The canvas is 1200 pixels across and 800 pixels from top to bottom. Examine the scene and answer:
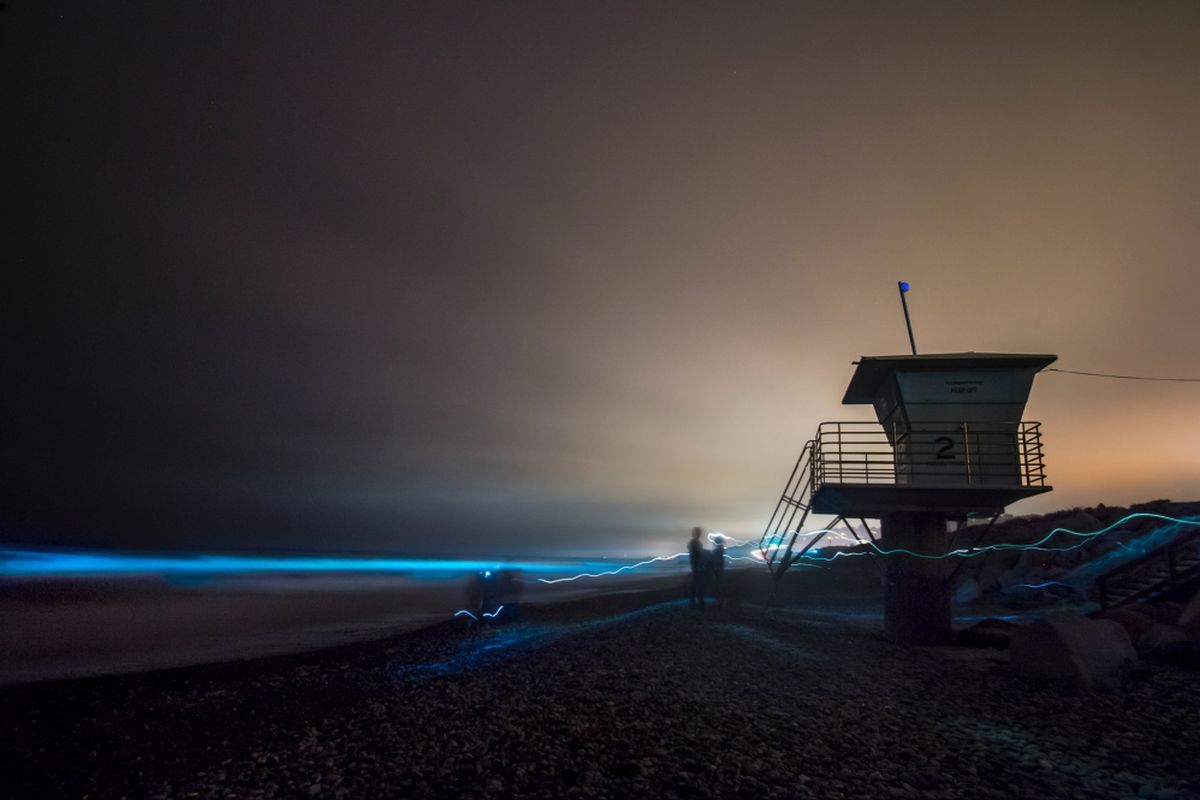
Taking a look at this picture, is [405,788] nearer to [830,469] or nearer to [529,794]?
[529,794]

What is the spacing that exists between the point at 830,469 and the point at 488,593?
544 inches

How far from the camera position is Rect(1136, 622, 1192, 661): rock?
577 inches

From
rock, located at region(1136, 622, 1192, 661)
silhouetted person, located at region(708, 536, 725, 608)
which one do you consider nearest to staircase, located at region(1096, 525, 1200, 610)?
rock, located at region(1136, 622, 1192, 661)

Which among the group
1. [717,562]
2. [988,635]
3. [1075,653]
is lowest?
[988,635]

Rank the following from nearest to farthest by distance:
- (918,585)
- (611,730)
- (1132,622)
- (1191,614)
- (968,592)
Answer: (611,730)
(1191,614)
(1132,622)
(918,585)
(968,592)

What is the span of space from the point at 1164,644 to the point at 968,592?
16404mm

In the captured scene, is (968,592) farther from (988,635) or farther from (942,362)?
(942,362)

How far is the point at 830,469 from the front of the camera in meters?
18.7

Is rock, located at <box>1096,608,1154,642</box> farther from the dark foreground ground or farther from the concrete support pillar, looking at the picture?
the concrete support pillar

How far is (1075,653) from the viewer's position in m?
12.7

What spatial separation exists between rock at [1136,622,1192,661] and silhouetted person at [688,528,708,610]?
1489 centimetres

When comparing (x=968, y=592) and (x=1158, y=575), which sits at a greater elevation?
(x=1158, y=575)

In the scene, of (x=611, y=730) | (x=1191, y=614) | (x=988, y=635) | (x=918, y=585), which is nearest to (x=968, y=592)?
(x=988, y=635)

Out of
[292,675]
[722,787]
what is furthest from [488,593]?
[722,787]
